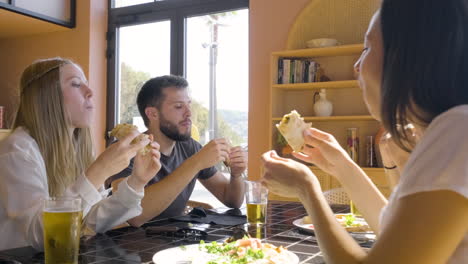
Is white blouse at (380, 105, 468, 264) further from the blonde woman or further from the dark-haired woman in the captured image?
the blonde woman

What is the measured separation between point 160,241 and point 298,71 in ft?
9.22

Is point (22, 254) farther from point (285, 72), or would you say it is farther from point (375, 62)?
point (285, 72)

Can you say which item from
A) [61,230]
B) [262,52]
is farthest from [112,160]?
[262,52]

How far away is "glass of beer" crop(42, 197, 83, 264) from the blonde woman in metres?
0.23

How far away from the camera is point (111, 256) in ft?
4.14

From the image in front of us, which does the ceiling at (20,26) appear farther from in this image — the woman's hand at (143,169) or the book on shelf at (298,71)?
the woman's hand at (143,169)

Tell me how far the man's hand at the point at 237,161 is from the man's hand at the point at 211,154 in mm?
203

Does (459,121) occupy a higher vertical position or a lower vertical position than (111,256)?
higher

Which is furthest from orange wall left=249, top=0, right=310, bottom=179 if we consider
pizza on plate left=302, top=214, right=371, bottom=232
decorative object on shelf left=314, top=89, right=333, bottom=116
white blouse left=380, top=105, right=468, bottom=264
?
white blouse left=380, top=105, right=468, bottom=264

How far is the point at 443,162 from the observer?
0.77 m

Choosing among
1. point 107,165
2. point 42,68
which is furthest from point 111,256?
point 42,68

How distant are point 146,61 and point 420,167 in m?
4.60

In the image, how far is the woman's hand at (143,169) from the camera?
178 centimetres

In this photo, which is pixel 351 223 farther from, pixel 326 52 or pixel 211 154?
pixel 326 52
